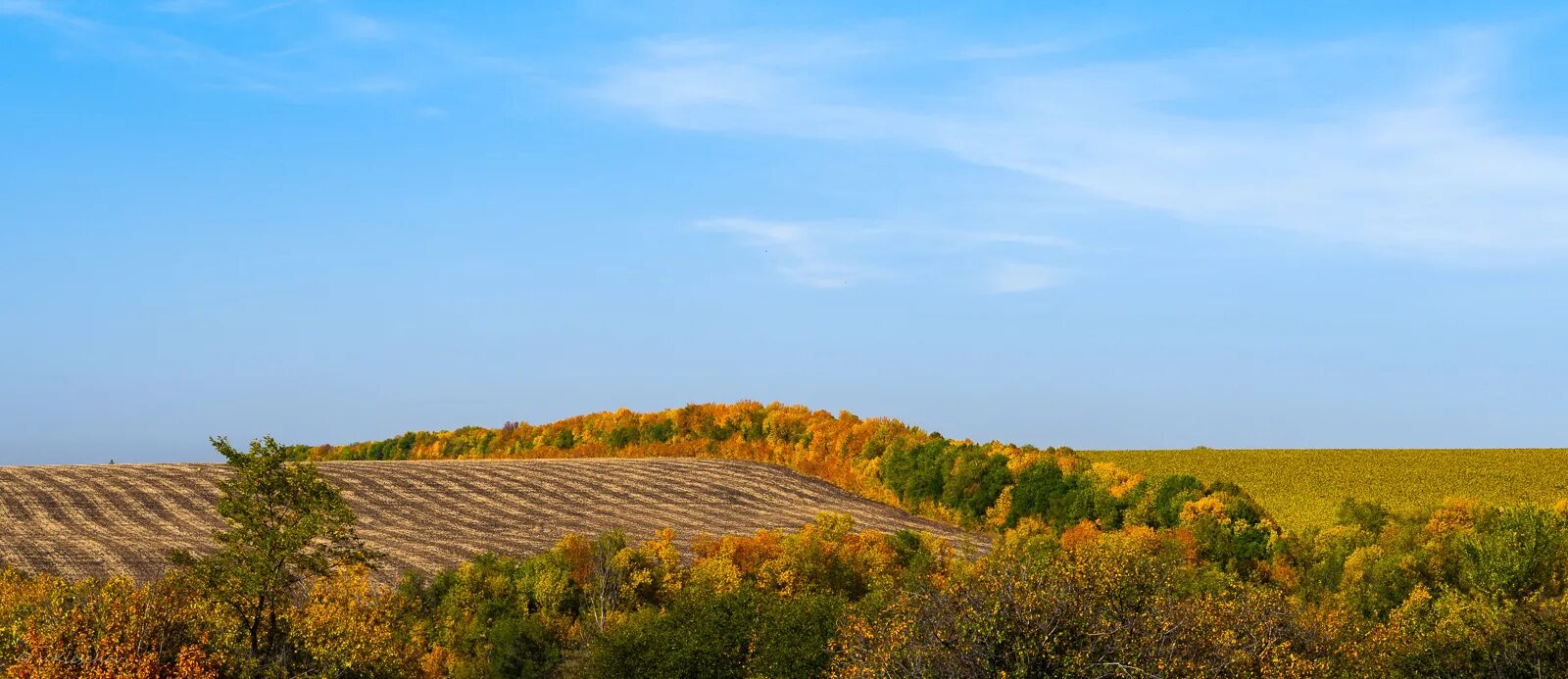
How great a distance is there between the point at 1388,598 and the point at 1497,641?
2347cm

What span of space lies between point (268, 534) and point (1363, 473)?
12580 centimetres

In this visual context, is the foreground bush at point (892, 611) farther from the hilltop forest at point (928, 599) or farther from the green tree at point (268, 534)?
the green tree at point (268, 534)

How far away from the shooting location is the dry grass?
→ 80250mm

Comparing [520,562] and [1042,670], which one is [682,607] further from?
[1042,670]

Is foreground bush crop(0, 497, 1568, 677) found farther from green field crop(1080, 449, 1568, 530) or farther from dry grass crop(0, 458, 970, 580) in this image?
green field crop(1080, 449, 1568, 530)

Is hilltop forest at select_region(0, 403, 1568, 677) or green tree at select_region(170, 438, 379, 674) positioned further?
→ green tree at select_region(170, 438, 379, 674)

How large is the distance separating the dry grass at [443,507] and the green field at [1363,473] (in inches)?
1429

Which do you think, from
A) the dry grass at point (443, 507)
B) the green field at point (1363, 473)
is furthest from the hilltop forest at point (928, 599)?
the green field at point (1363, 473)

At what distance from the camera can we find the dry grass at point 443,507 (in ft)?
263

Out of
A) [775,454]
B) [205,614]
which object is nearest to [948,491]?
[775,454]

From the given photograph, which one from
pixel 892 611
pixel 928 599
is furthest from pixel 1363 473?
pixel 928 599

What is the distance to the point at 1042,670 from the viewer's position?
121 feet

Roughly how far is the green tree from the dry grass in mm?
30436

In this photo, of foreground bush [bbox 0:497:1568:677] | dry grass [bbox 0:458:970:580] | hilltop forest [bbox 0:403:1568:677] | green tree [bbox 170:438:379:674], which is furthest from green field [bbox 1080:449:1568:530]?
green tree [bbox 170:438:379:674]
